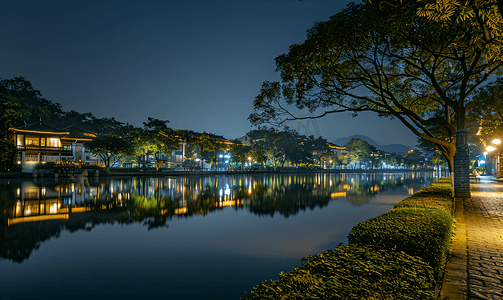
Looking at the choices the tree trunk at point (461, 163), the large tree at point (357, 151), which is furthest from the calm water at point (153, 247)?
the large tree at point (357, 151)

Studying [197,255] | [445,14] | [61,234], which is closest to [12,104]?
[61,234]

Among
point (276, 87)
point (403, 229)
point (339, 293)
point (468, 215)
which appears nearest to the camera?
point (339, 293)

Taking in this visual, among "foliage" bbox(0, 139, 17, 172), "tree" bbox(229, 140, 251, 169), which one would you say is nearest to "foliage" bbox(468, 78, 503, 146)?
"tree" bbox(229, 140, 251, 169)

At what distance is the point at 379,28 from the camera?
28.3 feet

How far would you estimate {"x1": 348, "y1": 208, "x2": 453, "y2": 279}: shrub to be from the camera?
12.0 feet

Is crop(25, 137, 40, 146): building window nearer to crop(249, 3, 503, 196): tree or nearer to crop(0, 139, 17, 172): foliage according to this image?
crop(0, 139, 17, 172): foliage

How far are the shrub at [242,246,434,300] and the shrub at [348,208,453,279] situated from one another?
0.37 metres

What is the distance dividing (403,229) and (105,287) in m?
5.27

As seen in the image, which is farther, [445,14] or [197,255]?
[197,255]

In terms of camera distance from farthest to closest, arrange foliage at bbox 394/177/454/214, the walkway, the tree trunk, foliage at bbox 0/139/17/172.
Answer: foliage at bbox 0/139/17/172 < the tree trunk < foliage at bbox 394/177/454/214 < the walkway

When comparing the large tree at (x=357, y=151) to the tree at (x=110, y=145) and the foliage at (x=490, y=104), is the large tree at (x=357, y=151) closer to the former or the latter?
the tree at (x=110, y=145)

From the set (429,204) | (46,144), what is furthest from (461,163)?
(46,144)

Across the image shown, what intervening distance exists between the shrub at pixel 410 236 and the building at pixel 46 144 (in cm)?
5123

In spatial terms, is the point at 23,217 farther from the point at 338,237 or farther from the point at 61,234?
the point at 338,237
